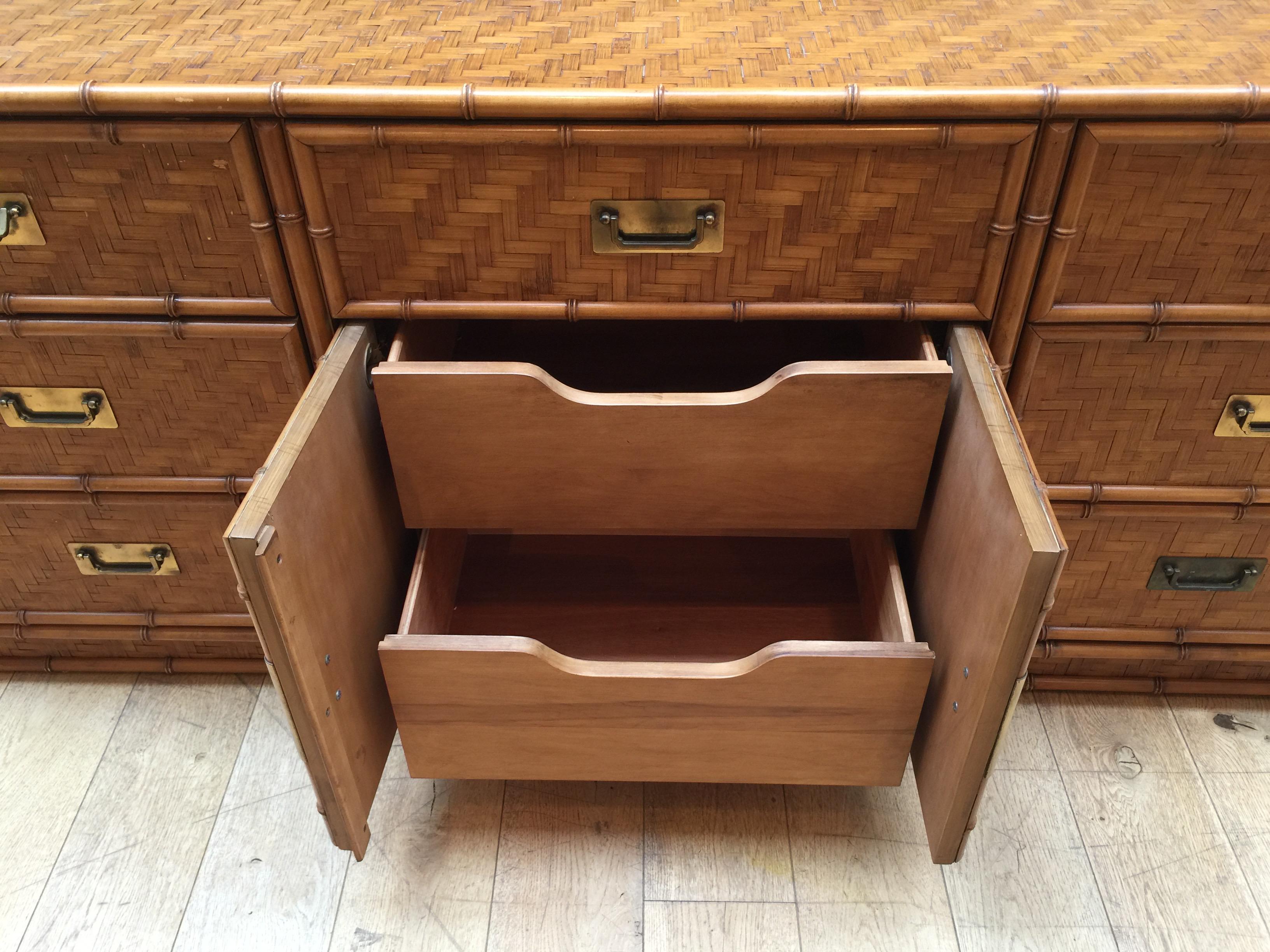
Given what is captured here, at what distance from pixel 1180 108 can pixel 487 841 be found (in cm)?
88

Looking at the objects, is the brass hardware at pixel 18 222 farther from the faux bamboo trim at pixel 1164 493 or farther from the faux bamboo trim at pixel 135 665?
the faux bamboo trim at pixel 1164 493

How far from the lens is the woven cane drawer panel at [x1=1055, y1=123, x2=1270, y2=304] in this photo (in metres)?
0.75

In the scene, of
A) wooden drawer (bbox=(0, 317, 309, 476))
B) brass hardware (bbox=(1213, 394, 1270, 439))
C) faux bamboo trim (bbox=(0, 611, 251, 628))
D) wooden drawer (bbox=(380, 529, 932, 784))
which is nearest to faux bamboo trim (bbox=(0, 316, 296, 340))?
wooden drawer (bbox=(0, 317, 309, 476))

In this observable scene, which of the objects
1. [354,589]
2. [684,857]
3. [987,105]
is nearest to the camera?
[987,105]

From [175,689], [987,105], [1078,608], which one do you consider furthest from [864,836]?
[175,689]

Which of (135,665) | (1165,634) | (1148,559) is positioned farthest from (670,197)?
(135,665)

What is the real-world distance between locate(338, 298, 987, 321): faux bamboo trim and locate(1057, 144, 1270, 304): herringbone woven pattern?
4.0 inches

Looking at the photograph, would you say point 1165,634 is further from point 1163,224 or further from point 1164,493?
point 1163,224

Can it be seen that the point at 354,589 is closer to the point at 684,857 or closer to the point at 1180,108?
the point at 684,857

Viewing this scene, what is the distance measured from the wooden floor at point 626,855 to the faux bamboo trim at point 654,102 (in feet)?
2.19

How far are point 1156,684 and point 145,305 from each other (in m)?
1.12

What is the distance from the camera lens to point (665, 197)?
78 centimetres

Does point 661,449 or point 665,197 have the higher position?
point 665,197

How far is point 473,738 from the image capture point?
85 centimetres
